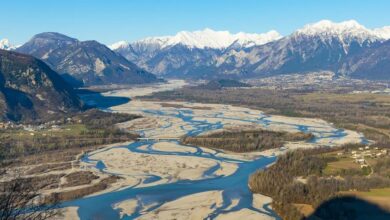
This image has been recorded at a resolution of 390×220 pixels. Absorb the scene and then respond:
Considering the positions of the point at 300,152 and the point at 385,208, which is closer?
the point at 385,208

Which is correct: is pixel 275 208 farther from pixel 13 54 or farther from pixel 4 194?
pixel 13 54

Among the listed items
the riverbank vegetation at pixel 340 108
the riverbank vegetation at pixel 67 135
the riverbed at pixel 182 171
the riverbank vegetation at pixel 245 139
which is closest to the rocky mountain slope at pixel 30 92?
the riverbank vegetation at pixel 67 135

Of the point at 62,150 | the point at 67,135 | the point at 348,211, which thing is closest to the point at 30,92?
the point at 67,135

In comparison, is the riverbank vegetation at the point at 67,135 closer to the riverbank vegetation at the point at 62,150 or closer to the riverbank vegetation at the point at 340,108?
the riverbank vegetation at the point at 62,150

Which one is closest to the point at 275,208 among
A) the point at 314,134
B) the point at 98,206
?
the point at 98,206

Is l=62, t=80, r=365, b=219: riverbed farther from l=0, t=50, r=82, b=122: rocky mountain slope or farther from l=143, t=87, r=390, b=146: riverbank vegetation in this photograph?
l=0, t=50, r=82, b=122: rocky mountain slope
